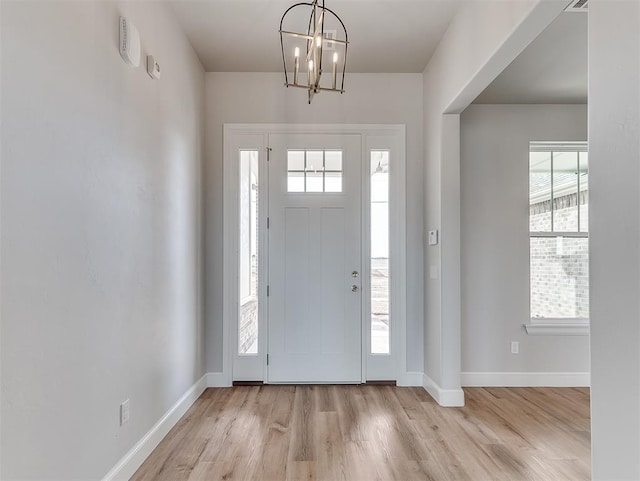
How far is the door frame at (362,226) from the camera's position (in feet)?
11.7

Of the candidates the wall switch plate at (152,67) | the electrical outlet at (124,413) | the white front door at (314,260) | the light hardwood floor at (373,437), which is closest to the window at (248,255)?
the white front door at (314,260)

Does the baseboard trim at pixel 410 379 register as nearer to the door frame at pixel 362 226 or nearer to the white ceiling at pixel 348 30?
the door frame at pixel 362 226

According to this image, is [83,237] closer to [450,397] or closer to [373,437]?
[373,437]

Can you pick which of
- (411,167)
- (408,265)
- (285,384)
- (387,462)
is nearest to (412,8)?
(411,167)

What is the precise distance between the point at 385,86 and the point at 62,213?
10.1 feet

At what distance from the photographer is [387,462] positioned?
7.23ft

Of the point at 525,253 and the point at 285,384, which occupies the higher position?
the point at 525,253

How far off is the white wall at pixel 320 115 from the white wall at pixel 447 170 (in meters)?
0.11

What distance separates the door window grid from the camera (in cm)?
365

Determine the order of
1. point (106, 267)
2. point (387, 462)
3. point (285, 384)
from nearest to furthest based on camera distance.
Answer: point (106, 267) → point (387, 462) → point (285, 384)

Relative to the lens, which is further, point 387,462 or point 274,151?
point 274,151

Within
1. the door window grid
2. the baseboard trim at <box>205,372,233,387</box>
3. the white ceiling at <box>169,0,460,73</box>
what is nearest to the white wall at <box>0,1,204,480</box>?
the white ceiling at <box>169,0,460,73</box>

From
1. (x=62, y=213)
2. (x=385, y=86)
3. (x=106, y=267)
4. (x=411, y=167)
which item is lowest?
(x=106, y=267)

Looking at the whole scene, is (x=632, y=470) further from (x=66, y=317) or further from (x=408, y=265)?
(x=408, y=265)
